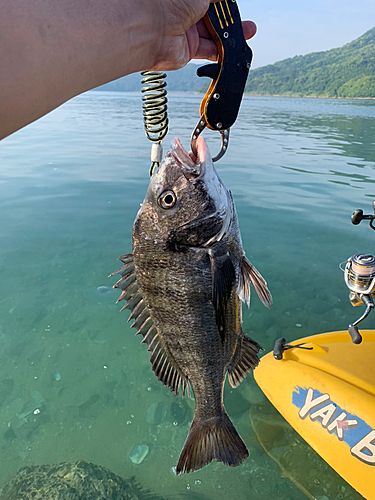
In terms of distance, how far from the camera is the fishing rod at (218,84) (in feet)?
6.59

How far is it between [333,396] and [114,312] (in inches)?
141

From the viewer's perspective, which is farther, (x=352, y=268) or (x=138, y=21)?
(x=352, y=268)

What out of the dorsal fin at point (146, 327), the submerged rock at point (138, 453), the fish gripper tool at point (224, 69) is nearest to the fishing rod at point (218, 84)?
the fish gripper tool at point (224, 69)

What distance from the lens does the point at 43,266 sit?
705cm

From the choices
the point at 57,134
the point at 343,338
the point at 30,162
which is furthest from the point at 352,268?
the point at 57,134

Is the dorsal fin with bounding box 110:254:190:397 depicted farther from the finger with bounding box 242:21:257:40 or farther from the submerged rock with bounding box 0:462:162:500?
the submerged rock with bounding box 0:462:162:500

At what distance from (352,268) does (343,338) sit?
1.14 metres

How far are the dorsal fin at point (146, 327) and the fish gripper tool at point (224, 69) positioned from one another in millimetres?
901

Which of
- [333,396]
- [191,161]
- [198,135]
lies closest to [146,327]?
[191,161]

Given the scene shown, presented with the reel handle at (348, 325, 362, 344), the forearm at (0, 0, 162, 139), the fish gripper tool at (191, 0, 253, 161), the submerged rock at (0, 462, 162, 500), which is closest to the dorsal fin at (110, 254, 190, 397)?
the fish gripper tool at (191, 0, 253, 161)

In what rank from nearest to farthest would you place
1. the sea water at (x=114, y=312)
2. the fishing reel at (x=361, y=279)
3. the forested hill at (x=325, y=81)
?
the fishing reel at (x=361, y=279) → the sea water at (x=114, y=312) → the forested hill at (x=325, y=81)

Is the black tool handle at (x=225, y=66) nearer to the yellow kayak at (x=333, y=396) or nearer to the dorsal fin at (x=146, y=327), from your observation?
the dorsal fin at (x=146, y=327)

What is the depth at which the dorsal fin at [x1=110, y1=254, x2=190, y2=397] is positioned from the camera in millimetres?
2201

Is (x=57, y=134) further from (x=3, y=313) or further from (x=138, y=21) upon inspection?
(x=138, y=21)
